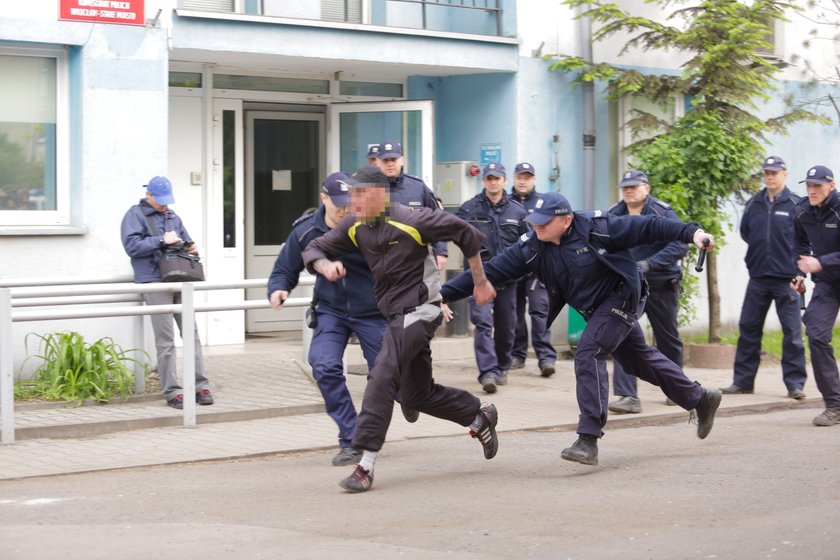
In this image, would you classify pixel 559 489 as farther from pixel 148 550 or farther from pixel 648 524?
pixel 148 550

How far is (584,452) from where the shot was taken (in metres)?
7.90

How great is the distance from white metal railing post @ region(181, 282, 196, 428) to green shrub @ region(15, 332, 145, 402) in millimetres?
851

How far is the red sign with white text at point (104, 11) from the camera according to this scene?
11.1m

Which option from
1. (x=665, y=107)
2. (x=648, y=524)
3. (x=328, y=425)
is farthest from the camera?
(x=665, y=107)

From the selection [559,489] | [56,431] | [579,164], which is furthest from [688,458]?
[579,164]

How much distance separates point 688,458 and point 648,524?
2008 millimetres

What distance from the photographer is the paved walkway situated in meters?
8.68

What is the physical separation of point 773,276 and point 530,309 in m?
2.62

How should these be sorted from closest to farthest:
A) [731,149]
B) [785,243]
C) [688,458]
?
[688,458] < [785,243] < [731,149]

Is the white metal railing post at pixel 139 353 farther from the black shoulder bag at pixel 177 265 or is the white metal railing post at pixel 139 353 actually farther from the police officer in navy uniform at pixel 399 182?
the police officer in navy uniform at pixel 399 182

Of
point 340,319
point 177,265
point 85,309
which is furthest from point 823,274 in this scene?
point 85,309

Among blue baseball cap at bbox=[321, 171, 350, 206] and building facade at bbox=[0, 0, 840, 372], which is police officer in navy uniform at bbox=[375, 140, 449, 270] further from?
building facade at bbox=[0, 0, 840, 372]

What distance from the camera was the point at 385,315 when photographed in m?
7.67

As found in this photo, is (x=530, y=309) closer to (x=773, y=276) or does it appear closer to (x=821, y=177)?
(x=773, y=276)
